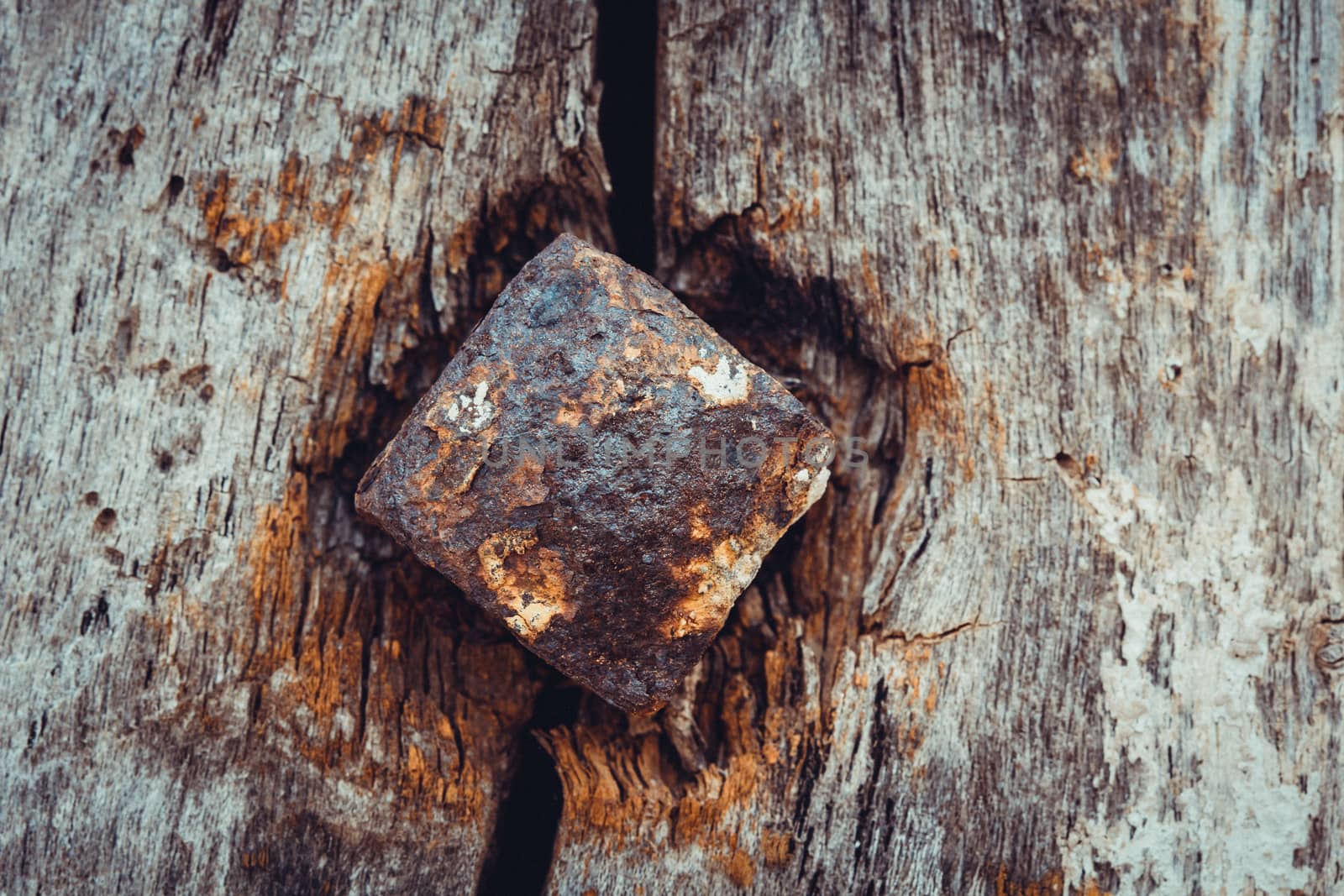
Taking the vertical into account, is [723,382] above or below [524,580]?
above

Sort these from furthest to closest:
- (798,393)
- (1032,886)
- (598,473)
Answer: (798,393)
(1032,886)
(598,473)

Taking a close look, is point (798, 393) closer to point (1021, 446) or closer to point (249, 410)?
point (1021, 446)

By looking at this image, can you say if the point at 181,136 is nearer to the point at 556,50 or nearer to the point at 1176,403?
the point at 556,50

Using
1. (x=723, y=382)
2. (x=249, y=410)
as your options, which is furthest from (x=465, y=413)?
(x=249, y=410)

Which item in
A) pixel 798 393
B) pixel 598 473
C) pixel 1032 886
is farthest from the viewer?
pixel 798 393

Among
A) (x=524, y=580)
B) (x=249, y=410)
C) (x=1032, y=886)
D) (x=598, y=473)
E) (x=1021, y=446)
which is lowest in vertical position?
(x=1032, y=886)

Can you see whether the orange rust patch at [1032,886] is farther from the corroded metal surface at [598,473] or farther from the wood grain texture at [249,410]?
the wood grain texture at [249,410]
